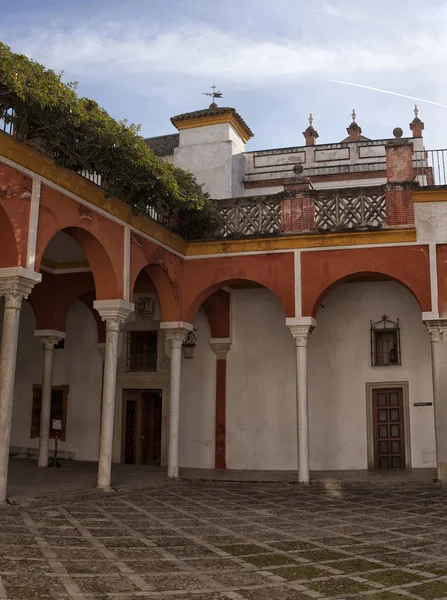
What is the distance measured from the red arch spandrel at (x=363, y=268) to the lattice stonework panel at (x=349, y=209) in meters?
0.49

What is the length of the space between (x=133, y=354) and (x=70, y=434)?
7.29 feet

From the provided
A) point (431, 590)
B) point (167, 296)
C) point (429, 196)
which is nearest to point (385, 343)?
point (429, 196)

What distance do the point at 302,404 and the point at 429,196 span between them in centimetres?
410

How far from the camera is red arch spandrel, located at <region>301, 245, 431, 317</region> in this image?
11.0m

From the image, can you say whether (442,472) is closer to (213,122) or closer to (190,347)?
(190,347)

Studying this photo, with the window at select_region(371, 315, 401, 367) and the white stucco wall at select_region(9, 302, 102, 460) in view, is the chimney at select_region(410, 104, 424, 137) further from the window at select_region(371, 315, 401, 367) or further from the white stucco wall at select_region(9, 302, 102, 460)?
the white stucco wall at select_region(9, 302, 102, 460)

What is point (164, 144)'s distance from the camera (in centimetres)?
1998

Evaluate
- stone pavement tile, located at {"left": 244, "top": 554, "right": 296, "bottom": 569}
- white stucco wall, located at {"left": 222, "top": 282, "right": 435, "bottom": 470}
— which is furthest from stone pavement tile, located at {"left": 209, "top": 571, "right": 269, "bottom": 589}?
white stucco wall, located at {"left": 222, "top": 282, "right": 435, "bottom": 470}

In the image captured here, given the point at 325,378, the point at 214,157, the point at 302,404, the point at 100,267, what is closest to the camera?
the point at 100,267

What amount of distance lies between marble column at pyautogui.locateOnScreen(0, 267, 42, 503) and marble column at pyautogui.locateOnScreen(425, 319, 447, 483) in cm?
634

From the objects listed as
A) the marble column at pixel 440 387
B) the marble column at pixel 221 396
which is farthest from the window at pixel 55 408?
the marble column at pixel 440 387

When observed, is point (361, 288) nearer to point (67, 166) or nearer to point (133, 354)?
point (133, 354)

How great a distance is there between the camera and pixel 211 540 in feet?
20.6

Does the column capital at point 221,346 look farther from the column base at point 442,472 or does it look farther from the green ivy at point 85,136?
the column base at point 442,472
